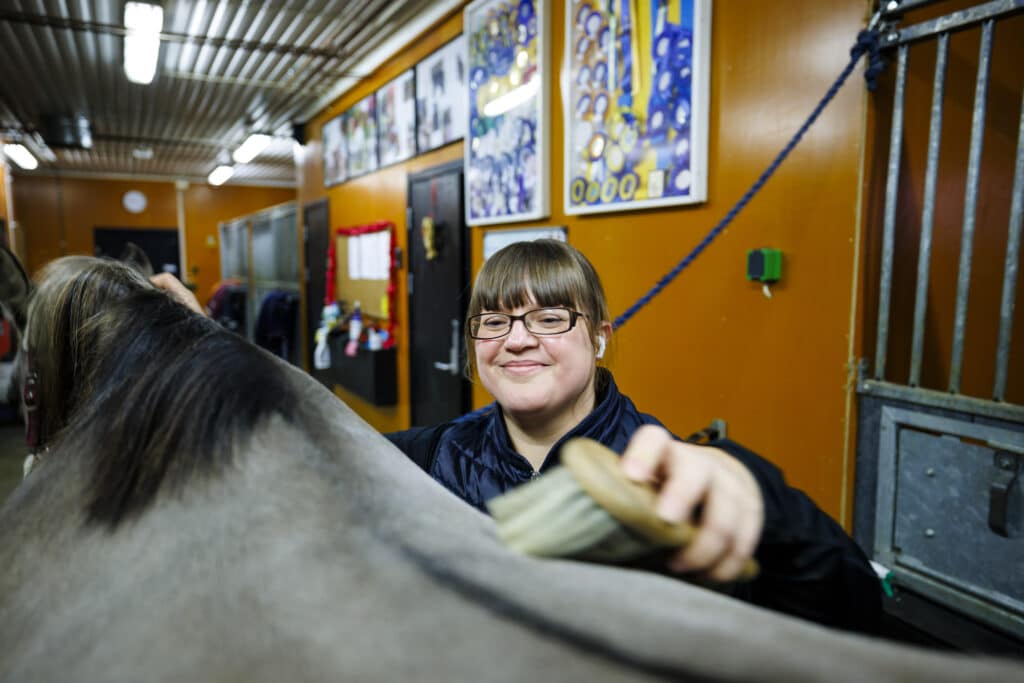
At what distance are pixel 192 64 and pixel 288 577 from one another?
19.4 feet

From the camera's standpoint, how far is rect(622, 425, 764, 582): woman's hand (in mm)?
431

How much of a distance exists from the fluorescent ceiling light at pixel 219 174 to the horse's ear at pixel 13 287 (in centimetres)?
975

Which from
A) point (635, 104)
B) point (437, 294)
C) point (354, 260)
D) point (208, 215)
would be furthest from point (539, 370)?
point (208, 215)

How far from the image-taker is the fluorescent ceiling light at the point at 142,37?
12.1ft

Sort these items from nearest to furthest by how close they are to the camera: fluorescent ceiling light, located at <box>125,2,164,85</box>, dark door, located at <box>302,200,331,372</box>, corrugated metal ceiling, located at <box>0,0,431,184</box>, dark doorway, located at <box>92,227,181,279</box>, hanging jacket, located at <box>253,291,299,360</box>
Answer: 1. fluorescent ceiling light, located at <box>125,2,164,85</box>
2. corrugated metal ceiling, located at <box>0,0,431,184</box>
3. dark door, located at <box>302,200,331,372</box>
4. hanging jacket, located at <box>253,291,299,360</box>
5. dark doorway, located at <box>92,227,181,279</box>

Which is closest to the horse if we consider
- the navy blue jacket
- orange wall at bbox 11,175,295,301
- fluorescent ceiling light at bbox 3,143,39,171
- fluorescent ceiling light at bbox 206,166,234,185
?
the navy blue jacket

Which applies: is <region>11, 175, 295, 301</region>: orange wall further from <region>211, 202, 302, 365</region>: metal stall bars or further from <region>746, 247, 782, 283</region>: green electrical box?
<region>746, 247, 782, 283</region>: green electrical box

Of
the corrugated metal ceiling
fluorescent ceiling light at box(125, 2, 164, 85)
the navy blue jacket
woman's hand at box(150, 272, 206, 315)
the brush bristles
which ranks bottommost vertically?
the navy blue jacket

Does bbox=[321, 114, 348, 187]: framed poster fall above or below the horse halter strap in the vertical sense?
above

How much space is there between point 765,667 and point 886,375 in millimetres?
1805

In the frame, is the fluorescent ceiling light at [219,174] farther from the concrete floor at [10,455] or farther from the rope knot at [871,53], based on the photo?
the rope knot at [871,53]

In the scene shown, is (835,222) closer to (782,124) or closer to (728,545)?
(782,124)

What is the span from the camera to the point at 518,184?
3.06 meters

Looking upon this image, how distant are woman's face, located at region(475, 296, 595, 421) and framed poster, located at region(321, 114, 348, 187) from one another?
16.7 feet
